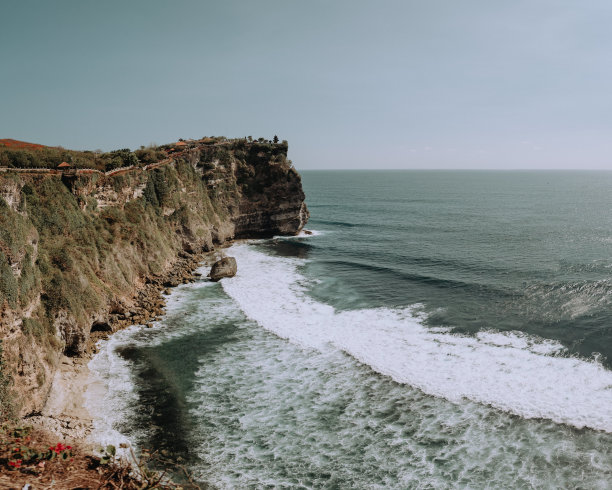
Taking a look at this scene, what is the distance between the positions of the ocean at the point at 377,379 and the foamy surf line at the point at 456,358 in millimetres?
131

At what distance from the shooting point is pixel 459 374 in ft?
81.1

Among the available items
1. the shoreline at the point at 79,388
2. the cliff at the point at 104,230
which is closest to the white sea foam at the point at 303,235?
the cliff at the point at 104,230

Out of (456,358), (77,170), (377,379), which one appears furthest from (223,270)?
(456,358)

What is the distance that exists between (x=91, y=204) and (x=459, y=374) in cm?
3465

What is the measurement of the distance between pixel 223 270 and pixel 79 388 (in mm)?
23525

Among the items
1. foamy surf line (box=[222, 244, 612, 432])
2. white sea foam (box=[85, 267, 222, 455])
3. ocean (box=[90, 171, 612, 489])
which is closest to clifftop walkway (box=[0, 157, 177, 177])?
ocean (box=[90, 171, 612, 489])

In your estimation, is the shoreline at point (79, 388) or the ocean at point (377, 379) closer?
the ocean at point (377, 379)

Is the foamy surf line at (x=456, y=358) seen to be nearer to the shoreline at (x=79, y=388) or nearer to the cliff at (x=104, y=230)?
the shoreline at (x=79, y=388)

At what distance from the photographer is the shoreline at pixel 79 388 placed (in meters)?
18.2

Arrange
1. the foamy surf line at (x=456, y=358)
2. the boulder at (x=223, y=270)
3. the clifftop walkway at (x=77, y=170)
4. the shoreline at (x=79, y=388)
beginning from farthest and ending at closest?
the boulder at (x=223, y=270), the clifftop walkway at (x=77, y=170), the foamy surf line at (x=456, y=358), the shoreline at (x=79, y=388)

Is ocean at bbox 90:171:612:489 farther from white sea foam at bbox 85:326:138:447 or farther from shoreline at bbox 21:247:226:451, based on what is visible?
shoreline at bbox 21:247:226:451

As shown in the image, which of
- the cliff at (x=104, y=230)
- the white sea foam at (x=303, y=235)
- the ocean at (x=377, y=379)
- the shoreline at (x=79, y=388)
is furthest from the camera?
the white sea foam at (x=303, y=235)

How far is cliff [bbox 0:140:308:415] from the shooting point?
20359 mm

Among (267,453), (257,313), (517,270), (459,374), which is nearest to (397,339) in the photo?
(459,374)
